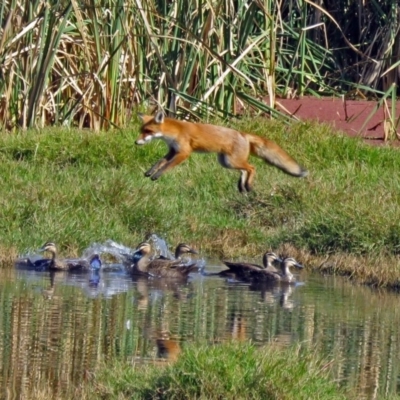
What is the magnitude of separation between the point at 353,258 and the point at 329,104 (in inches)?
271

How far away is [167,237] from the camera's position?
11.5m

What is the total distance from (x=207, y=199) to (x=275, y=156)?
1.19 meters

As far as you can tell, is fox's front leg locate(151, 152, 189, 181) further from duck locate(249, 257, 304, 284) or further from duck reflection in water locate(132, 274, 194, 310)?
duck locate(249, 257, 304, 284)

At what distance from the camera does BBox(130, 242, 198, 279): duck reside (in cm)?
1023

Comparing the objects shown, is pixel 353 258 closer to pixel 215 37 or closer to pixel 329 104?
pixel 215 37

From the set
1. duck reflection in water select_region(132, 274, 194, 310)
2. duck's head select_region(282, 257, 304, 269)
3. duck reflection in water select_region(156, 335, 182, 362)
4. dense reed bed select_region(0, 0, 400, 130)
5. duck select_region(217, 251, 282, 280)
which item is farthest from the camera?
dense reed bed select_region(0, 0, 400, 130)

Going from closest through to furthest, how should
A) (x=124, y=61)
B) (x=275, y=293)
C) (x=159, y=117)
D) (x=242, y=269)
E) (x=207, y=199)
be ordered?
1. (x=275, y=293)
2. (x=242, y=269)
3. (x=159, y=117)
4. (x=207, y=199)
5. (x=124, y=61)

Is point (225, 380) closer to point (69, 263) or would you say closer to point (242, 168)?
point (69, 263)

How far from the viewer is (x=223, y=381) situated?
243 inches

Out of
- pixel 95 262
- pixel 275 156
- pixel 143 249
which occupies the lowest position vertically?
pixel 95 262

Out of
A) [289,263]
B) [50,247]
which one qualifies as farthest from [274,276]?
[50,247]

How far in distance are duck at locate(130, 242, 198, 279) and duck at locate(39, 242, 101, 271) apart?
1.04ft

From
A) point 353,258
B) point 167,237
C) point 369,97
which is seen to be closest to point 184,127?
point 167,237

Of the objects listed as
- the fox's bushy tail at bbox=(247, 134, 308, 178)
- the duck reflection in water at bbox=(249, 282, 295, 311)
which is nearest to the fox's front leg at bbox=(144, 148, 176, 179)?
the fox's bushy tail at bbox=(247, 134, 308, 178)
